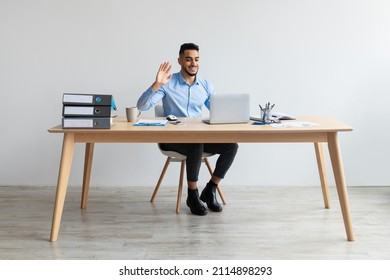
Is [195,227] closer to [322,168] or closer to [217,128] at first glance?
[217,128]

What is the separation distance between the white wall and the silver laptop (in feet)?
3.87

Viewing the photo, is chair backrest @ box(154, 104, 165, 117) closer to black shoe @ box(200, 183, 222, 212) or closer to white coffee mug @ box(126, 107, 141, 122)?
white coffee mug @ box(126, 107, 141, 122)

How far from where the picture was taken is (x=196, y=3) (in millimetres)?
4215

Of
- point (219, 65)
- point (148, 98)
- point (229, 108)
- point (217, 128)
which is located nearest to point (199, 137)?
point (217, 128)

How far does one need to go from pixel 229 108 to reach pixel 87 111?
2.80 ft

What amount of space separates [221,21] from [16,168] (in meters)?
2.16

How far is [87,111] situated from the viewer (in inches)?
116

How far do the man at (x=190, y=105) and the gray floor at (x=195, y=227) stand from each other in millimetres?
162

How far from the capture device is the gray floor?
2.79m

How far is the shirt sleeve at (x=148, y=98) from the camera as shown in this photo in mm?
3492

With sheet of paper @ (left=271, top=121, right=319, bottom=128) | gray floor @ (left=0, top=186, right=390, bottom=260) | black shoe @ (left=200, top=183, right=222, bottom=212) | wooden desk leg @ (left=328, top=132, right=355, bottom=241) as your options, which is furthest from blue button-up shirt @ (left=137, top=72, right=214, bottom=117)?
wooden desk leg @ (left=328, top=132, right=355, bottom=241)

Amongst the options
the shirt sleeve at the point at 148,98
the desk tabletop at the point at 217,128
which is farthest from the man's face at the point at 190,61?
the desk tabletop at the point at 217,128

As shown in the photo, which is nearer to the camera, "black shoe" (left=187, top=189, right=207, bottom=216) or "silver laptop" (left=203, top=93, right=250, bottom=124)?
"silver laptop" (left=203, top=93, right=250, bottom=124)
